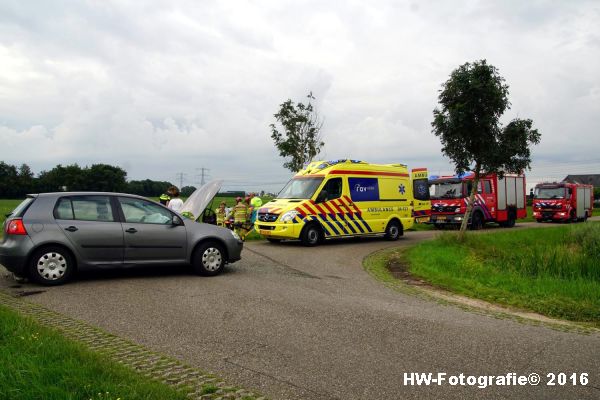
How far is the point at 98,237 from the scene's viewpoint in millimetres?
8422

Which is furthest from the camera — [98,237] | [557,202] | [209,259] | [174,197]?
[557,202]

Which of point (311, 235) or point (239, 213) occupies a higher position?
point (239, 213)

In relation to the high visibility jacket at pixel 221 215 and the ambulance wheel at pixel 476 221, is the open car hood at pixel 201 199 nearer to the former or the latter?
the high visibility jacket at pixel 221 215

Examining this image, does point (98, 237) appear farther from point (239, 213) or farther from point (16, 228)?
point (239, 213)

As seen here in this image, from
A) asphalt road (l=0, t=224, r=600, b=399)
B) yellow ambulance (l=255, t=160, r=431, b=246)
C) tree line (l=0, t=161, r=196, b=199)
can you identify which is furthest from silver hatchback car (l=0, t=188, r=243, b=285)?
tree line (l=0, t=161, r=196, b=199)

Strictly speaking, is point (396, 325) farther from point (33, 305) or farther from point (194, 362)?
point (33, 305)

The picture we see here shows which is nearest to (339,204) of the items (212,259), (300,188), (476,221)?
(300,188)

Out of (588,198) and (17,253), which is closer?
(17,253)

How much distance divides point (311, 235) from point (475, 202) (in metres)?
11.5

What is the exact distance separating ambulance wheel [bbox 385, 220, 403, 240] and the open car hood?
6.31m

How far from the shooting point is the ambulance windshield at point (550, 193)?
31297mm

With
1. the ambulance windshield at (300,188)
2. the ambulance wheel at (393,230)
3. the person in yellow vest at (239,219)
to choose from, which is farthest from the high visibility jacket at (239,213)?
the ambulance wheel at (393,230)

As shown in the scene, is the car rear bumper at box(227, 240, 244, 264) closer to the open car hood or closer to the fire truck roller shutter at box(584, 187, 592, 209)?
the open car hood

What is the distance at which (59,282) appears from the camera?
322 inches
